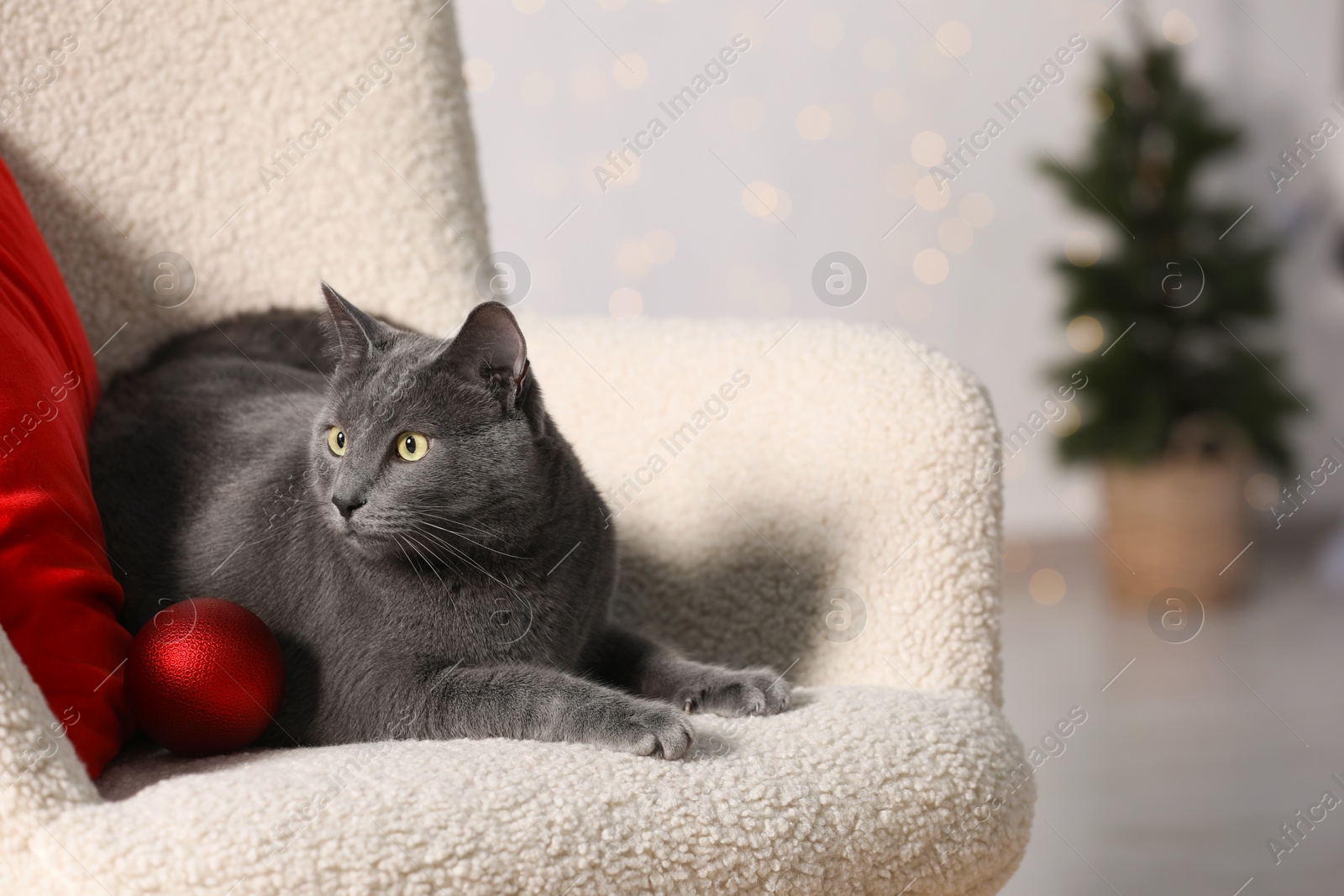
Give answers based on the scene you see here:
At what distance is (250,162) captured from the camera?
130 centimetres

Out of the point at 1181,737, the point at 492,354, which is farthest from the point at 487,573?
the point at 1181,737

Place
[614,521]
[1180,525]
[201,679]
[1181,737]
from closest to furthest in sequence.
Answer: [201,679], [614,521], [1181,737], [1180,525]

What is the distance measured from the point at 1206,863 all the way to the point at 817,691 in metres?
1.00

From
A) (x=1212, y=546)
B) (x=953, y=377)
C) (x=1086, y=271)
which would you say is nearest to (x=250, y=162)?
(x=953, y=377)

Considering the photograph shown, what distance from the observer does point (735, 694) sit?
93 centimetres

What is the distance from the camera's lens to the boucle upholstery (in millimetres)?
651

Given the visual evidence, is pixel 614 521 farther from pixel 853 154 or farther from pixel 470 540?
pixel 853 154

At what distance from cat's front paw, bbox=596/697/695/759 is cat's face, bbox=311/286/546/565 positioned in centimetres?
18

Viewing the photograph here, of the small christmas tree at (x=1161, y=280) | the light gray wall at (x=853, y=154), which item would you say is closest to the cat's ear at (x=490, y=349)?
the light gray wall at (x=853, y=154)

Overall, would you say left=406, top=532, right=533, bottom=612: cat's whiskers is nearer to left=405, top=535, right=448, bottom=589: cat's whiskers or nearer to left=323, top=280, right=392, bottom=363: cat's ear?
left=405, top=535, right=448, bottom=589: cat's whiskers

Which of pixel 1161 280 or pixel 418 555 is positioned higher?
pixel 1161 280

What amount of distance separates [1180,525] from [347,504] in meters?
2.40

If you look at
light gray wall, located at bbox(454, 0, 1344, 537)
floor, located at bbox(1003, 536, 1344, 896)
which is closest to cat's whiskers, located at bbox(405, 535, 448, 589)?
floor, located at bbox(1003, 536, 1344, 896)

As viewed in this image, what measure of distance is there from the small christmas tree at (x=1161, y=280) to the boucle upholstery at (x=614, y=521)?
178 centimetres
